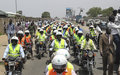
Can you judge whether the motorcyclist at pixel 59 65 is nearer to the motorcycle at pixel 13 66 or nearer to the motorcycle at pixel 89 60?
the motorcycle at pixel 13 66

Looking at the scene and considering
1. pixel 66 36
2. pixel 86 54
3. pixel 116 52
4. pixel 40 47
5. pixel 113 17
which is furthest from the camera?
pixel 66 36

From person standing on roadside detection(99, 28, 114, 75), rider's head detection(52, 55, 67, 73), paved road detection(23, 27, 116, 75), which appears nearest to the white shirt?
person standing on roadside detection(99, 28, 114, 75)

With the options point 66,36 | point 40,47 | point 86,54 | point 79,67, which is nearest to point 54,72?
point 86,54

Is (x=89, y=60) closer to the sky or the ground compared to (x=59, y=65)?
closer to the ground

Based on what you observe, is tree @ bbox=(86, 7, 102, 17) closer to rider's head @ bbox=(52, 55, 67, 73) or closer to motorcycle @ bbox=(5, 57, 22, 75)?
motorcycle @ bbox=(5, 57, 22, 75)

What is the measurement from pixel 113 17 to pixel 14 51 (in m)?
3.66

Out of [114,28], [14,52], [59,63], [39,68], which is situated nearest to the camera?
[59,63]

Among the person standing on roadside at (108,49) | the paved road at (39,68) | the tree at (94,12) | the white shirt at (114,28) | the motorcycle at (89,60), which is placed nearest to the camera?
the person standing on roadside at (108,49)

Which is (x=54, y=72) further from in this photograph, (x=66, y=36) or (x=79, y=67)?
(x=66, y=36)

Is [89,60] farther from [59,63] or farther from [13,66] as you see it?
[59,63]

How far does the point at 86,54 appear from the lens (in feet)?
26.0

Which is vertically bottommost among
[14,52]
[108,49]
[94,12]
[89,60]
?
[89,60]

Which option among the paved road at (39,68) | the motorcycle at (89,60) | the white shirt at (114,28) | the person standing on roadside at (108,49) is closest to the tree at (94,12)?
the paved road at (39,68)

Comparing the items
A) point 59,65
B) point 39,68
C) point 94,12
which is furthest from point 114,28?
point 94,12
